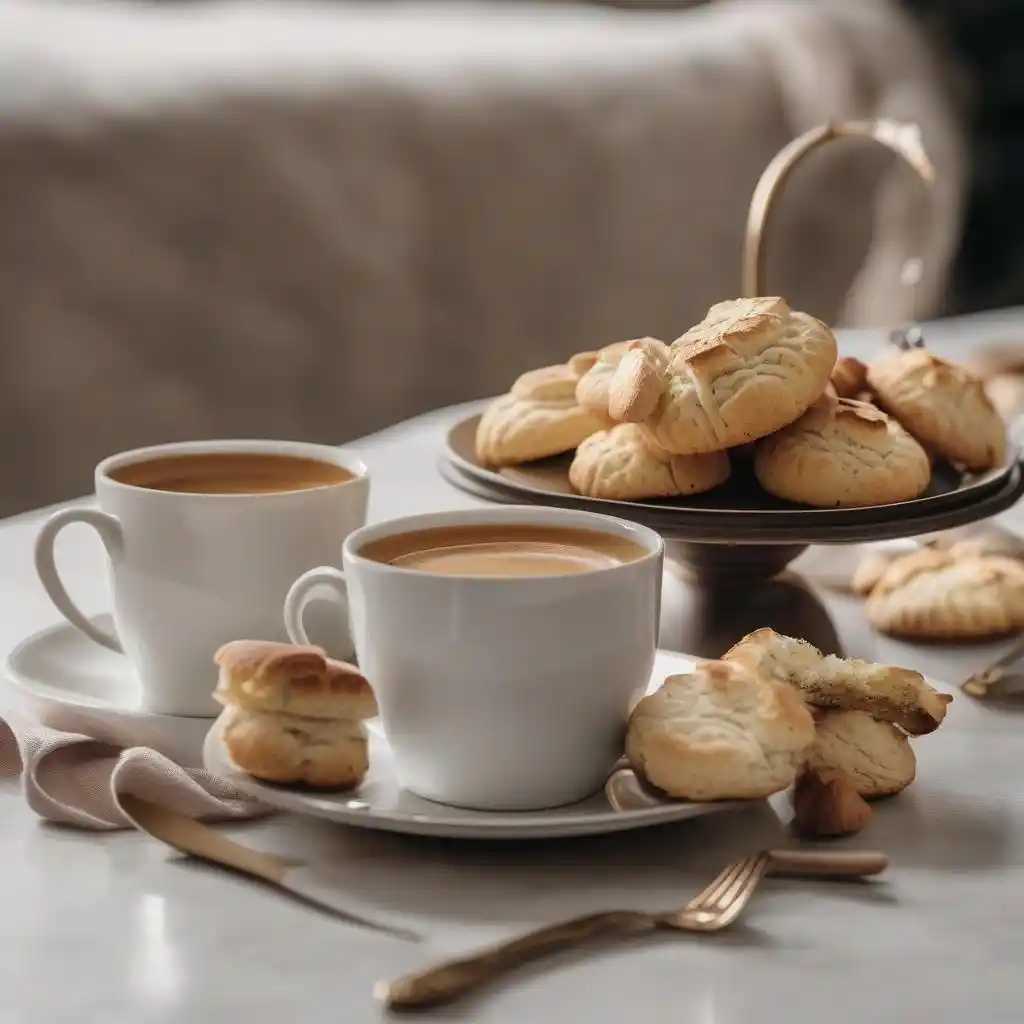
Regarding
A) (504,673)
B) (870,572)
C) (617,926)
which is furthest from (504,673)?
(870,572)

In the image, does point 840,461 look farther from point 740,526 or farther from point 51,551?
point 51,551

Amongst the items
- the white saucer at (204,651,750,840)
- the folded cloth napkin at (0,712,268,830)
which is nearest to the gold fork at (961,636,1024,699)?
the white saucer at (204,651,750,840)

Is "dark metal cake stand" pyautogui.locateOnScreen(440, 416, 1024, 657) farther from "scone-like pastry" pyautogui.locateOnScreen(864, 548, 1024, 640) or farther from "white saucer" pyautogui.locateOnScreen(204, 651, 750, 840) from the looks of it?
"white saucer" pyautogui.locateOnScreen(204, 651, 750, 840)

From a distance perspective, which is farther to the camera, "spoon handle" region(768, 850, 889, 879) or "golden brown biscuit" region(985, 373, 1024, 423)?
"golden brown biscuit" region(985, 373, 1024, 423)

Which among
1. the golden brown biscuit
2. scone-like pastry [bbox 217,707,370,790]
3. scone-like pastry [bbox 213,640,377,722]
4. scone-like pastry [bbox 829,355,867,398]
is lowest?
the golden brown biscuit

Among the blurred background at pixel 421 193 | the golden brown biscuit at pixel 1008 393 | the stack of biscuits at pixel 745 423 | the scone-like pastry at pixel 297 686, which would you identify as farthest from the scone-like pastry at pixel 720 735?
the blurred background at pixel 421 193

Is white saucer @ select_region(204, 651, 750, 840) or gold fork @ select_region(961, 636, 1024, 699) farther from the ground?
white saucer @ select_region(204, 651, 750, 840)

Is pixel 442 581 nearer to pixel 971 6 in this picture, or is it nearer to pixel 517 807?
pixel 517 807
